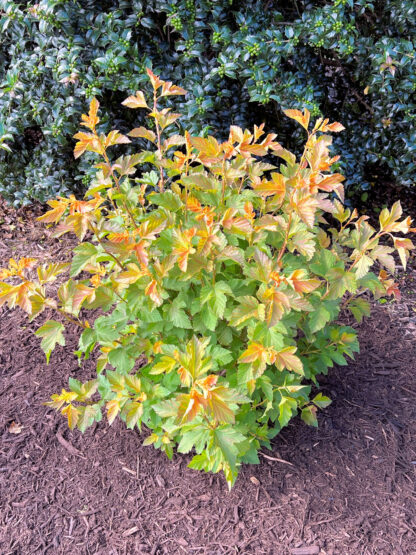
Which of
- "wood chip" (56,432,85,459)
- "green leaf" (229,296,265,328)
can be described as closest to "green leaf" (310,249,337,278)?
"green leaf" (229,296,265,328)

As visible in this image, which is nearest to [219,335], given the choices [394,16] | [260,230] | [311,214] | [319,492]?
[260,230]

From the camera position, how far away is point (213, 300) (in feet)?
5.64

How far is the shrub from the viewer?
158cm

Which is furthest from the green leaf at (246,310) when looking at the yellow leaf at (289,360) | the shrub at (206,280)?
the yellow leaf at (289,360)

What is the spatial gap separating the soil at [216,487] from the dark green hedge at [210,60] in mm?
1735

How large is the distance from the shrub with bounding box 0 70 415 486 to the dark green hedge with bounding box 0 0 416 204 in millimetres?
1391

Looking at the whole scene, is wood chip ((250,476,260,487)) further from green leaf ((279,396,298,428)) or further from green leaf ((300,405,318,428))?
green leaf ((279,396,298,428))

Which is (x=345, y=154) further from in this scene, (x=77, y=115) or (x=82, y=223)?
(x=82, y=223)

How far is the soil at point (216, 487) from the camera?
2043 millimetres

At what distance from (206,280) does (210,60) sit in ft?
6.68

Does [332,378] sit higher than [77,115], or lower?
lower

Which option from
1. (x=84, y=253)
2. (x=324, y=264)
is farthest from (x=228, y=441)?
(x=84, y=253)

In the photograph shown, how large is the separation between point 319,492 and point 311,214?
1326mm

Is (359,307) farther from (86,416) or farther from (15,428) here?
(15,428)
